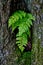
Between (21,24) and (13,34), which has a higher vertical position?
(21,24)

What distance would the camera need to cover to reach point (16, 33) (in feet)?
12.5

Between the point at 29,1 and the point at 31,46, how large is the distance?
1034 millimetres

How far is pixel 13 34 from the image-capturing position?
12.4 ft

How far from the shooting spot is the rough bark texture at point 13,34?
139 inches

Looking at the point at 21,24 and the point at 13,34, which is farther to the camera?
the point at 13,34

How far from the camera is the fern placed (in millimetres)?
3479

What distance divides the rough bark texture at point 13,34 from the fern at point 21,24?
0.42 ft

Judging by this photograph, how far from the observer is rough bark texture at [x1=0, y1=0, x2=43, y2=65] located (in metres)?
3.53

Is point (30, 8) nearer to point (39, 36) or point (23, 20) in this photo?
point (23, 20)

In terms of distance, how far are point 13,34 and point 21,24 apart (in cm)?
38

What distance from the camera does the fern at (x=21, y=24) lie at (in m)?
3.48

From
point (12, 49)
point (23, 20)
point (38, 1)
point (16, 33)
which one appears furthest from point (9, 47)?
point (38, 1)

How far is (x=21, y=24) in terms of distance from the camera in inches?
138

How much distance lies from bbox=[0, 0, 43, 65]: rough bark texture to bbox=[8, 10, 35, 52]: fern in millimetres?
128
